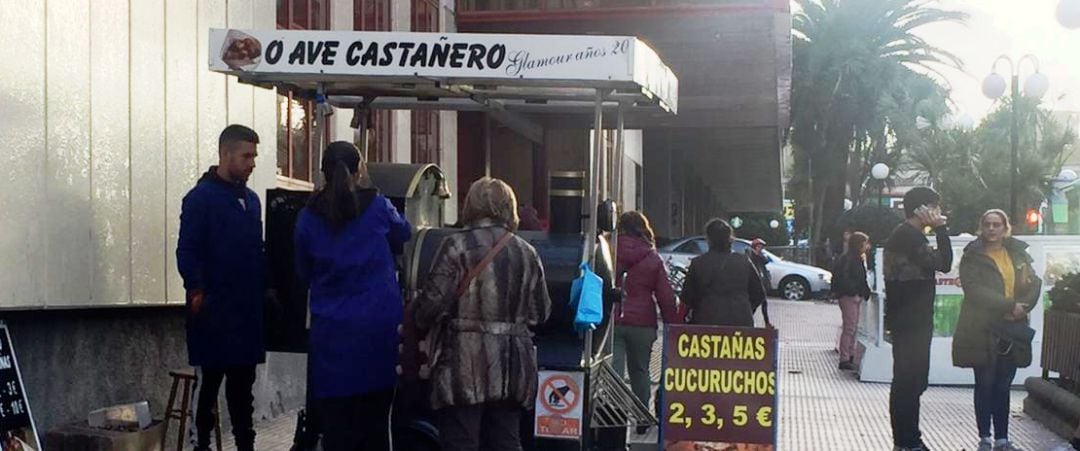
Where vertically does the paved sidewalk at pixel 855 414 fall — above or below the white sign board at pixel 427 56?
below

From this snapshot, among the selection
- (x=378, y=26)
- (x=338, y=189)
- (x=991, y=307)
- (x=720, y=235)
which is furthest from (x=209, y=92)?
(x=991, y=307)

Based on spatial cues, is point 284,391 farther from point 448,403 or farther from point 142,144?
point 448,403

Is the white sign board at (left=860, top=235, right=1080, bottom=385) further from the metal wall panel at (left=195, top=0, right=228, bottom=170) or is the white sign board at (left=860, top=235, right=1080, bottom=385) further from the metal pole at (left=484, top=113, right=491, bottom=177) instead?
the metal wall panel at (left=195, top=0, right=228, bottom=170)

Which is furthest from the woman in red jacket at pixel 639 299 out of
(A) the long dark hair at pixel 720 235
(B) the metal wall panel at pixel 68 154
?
(B) the metal wall panel at pixel 68 154

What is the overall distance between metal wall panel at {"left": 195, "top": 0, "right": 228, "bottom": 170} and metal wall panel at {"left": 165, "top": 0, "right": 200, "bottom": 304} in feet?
0.18

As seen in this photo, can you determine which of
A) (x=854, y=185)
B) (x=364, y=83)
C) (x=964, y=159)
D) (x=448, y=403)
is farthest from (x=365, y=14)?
(x=964, y=159)

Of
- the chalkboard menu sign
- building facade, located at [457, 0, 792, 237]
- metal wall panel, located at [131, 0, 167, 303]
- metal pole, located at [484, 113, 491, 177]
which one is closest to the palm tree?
building facade, located at [457, 0, 792, 237]

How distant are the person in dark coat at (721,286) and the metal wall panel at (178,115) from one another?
3426mm

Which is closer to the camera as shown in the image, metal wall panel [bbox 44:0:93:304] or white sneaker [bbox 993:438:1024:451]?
metal wall panel [bbox 44:0:93:304]

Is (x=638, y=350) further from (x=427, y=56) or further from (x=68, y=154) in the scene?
(x=68, y=154)

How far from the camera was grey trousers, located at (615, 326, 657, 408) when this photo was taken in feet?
31.2

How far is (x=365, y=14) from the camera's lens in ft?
42.5

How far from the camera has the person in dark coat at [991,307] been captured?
341 inches

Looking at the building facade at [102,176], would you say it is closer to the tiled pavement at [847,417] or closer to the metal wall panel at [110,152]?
the metal wall panel at [110,152]
